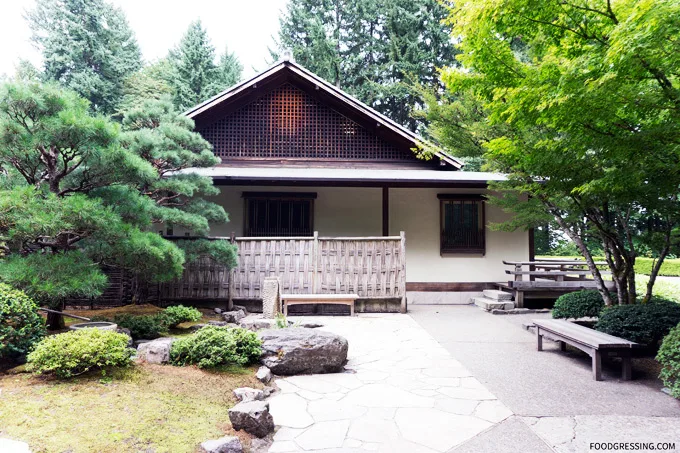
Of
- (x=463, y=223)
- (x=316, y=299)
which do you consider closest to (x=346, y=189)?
(x=463, y=223)

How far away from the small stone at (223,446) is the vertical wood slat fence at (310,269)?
6294 mm

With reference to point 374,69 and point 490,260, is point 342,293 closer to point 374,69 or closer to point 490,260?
point 490,260

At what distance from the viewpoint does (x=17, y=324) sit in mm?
4168

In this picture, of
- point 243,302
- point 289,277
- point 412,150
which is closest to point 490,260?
point 412,150

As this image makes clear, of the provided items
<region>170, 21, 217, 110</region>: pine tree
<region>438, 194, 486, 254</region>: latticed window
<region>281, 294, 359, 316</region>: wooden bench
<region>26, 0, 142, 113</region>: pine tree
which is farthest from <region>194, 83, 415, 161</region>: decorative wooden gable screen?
<region>26, 0, 142, 113</region>: pine tree

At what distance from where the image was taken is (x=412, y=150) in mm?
11055

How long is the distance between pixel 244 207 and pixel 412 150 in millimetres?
4872

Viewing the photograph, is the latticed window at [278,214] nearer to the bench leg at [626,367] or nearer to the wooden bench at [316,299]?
the wooden bench at [316,299]

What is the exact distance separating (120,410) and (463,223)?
9.86 m

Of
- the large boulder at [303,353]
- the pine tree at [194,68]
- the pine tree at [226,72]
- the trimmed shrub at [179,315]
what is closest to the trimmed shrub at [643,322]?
the large boulder at [303,353]

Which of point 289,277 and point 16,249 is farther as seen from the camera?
point 289,277

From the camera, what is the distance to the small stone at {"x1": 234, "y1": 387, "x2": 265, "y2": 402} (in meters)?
3.81

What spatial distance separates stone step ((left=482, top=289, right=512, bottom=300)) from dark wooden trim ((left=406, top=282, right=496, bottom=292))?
481 millimetres

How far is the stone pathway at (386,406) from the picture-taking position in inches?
127
